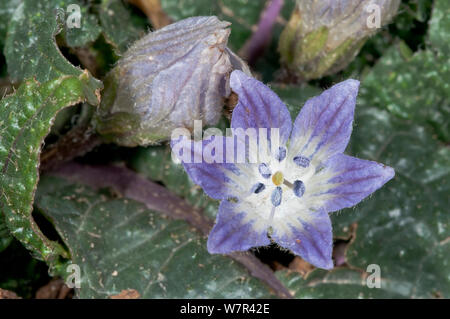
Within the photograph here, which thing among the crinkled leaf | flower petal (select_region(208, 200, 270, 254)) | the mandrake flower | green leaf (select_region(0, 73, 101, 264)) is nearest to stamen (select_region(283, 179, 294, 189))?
the mandrake flower

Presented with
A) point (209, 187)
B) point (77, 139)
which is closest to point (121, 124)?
point (77, 139)

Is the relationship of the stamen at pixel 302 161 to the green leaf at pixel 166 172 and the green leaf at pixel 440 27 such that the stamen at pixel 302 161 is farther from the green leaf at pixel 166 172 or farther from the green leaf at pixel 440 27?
the green leaf at pixel 440 27

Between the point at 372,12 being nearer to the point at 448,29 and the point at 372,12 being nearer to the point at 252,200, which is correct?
the point at 448,29

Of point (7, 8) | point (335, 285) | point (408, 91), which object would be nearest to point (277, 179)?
point (335, 285)

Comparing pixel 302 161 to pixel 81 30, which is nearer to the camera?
pixel 302 161

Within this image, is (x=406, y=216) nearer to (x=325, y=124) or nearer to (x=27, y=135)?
(x=325, y=124)

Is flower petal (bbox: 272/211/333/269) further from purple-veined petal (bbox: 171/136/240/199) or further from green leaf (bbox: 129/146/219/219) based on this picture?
green leaf (bbox: 129/146/219/219)
